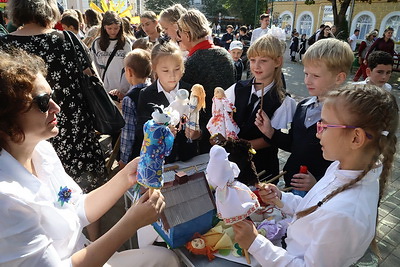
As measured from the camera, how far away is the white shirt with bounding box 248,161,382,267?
1.16 metres

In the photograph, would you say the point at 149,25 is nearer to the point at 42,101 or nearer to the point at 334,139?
the point at 42,101

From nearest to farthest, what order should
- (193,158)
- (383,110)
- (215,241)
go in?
(383,110), (215,241), (193,158)

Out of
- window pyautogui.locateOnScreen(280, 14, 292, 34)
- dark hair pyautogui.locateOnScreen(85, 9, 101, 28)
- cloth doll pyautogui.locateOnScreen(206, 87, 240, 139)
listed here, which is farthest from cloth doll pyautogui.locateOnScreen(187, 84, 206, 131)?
window pyautogui.locateOnScreen(280, 14, 292, 34)

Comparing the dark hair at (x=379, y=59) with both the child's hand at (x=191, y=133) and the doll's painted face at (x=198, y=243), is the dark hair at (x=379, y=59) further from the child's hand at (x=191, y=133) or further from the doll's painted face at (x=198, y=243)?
the doll's painted face at (x=198, y=243)

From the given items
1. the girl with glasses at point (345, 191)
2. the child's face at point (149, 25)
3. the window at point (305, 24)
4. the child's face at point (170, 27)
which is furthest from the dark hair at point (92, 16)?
the window at point (305, 24)

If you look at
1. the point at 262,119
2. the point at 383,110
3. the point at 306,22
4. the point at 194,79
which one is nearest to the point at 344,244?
the point at 383,110

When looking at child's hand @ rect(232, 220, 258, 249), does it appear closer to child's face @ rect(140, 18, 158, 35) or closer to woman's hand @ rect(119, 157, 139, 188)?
woman's hand @ rect(119, 157, 139, 188)

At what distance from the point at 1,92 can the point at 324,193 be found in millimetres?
1516

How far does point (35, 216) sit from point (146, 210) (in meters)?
0.46

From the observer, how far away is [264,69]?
2.36 metres

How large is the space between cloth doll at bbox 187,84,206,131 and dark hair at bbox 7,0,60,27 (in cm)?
131

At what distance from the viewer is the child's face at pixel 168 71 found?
2357 mm

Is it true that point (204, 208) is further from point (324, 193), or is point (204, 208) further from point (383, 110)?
point (383, 110)

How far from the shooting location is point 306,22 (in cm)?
3325
